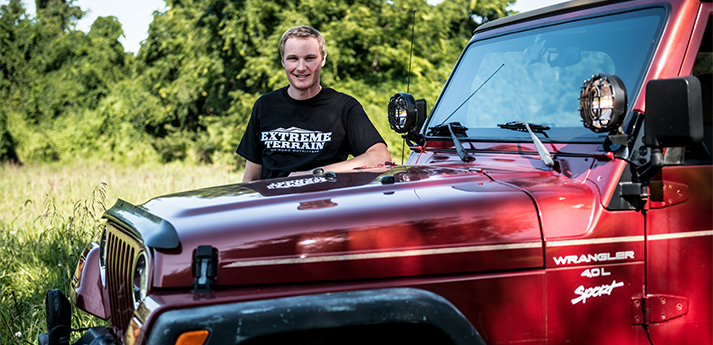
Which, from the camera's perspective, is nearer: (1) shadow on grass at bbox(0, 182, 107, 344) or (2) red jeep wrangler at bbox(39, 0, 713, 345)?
(2) red jeep wrangler at bbox(39, 0, 713, 345)

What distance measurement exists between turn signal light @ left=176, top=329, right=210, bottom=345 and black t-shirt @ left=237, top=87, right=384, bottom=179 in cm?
213

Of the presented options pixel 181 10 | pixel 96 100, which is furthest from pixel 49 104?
pixel 181 10

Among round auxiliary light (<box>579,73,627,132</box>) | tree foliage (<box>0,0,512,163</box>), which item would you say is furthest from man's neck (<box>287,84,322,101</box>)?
tree foliage (<box>0,0,512,163</box>)

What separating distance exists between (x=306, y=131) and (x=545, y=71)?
63.2 inches

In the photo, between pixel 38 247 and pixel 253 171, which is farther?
pixel 38 247

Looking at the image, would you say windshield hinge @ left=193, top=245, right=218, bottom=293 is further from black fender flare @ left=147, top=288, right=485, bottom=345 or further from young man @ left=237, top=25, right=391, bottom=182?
young man @ left=237, top=25, right=391, bottom=182

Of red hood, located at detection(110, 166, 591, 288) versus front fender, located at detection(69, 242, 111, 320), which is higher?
red hood, located at detection(110, 166, 591, 288)

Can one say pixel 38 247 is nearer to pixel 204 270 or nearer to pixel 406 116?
pixel 406 116

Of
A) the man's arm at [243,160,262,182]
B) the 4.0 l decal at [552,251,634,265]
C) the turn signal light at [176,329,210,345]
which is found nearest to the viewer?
the turn signal light at [176,329,210,345]

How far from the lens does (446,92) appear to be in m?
3.65

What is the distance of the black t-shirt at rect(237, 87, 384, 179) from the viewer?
3.99 meters

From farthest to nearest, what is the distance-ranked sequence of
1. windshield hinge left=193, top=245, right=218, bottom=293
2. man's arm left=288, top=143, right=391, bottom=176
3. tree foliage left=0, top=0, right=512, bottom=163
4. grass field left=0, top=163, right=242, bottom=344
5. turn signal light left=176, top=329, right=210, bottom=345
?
tree foliage left=0, top=0, right=512, bottom=163 → grass field left=0, top=163, right=242, bottom=344 → man's arm left=288, top=143, right=391, bottom=176 → windshield hinge left=193, top=245, right=218, bottom=293 → turn signal light left=176, top=329, right=210, bottom=345

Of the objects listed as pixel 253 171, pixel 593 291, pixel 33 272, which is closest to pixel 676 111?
pixel 593 291

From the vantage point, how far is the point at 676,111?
2062mm
